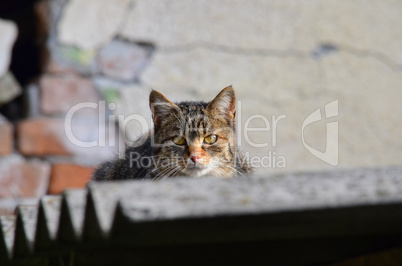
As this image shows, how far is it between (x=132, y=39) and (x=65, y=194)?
1866 mm

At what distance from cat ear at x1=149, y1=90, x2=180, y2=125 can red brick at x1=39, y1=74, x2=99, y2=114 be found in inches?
19.8

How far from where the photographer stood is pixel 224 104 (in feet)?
6.44

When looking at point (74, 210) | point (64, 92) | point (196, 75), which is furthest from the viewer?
point (196, 75)

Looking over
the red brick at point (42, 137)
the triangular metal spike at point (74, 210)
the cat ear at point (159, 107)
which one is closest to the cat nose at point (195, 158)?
the cat ear at point (159, 107)

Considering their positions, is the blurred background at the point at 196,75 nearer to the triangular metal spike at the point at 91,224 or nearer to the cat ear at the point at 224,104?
the cat ear at the point at 224,104

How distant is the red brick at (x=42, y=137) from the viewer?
7.65 feet

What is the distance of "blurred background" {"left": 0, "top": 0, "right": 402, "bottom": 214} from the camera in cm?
238

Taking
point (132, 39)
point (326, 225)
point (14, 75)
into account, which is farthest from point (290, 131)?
point (326, 225)

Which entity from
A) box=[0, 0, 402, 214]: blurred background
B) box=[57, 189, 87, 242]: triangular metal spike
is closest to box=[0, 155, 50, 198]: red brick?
box=[0, 0, 402, 214]: blurred background

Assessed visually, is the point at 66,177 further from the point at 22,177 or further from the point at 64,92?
the point at 64,92

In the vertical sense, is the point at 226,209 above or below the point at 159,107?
below

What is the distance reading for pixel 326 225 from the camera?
31.3 inches

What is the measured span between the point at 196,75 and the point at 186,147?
2.39 feet

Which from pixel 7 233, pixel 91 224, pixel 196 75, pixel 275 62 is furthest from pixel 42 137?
pixel 91 224
